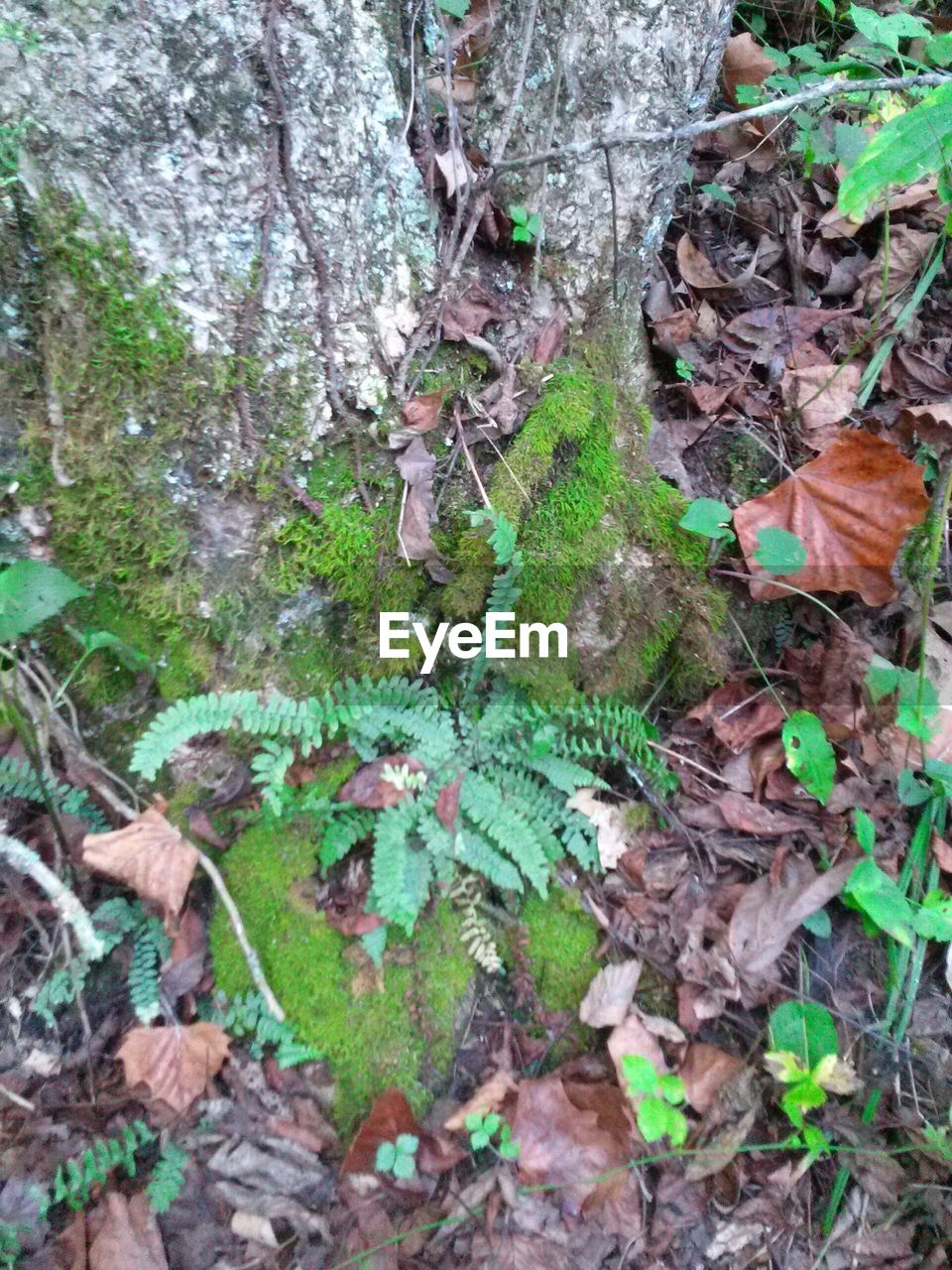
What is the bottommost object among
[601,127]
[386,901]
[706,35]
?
[386,901]

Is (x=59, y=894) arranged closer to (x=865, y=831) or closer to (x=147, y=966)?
(x=147, y=966)

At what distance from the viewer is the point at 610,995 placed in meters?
2.36

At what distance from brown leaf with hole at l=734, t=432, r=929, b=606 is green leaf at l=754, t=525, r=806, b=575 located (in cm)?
7

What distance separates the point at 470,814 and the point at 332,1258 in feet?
3.88

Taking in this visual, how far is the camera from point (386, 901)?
2.27 m

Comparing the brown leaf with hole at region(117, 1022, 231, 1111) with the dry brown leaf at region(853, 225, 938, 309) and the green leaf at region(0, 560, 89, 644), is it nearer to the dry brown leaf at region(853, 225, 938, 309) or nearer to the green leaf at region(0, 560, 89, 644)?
the green leaf at region(0, 560, 89, 644)

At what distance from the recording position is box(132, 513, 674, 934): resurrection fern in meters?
2.33

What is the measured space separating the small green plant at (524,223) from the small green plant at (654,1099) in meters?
2.57

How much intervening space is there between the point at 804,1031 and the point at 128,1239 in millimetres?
1892

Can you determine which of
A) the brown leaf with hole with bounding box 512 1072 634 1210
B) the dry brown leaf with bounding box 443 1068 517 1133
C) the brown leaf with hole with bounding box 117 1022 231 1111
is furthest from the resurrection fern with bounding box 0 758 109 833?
the brown leaf with hole with bounding box 512 1072 634 1210

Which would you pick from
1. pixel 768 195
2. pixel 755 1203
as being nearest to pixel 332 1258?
pixel 755 1203

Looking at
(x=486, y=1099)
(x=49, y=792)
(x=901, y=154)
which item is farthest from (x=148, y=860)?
(x=901, y=154)

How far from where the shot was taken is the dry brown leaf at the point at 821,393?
3.19 meters

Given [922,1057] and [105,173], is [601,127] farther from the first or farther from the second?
[922,1057]
